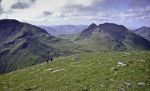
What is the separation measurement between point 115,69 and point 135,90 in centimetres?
1360

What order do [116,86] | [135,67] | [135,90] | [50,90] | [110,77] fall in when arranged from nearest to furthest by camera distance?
[135,90] < [116,86] < [50,90] < [110,77] < [135,67]

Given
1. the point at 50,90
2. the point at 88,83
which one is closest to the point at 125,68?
the point at 88,83

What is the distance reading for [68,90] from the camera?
3594 cm

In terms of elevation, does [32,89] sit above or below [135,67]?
below

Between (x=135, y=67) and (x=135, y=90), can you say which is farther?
(x=135, y=67)

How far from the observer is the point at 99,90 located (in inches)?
1330

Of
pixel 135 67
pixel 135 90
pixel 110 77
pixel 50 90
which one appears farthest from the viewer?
pixel 135 67

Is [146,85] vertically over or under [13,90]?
over

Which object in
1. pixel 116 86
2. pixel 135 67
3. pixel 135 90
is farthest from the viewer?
pixel 135 67

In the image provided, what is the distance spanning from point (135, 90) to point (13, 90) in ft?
76.0

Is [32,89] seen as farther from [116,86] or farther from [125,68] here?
[125,68]

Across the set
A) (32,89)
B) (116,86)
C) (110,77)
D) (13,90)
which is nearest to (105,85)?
(116,86)

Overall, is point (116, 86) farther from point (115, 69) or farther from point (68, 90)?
point (115, 69)

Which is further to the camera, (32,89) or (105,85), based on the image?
(32,89)
